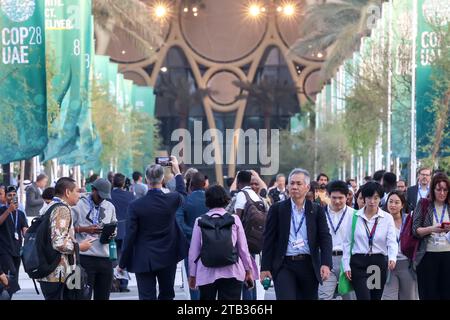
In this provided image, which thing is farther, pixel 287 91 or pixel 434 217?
pixel 287 91

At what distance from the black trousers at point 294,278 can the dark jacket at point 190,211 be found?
10.5ft

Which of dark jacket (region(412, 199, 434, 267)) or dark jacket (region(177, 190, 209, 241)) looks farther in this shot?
dark jacket (region(177, 190, 209, 241))

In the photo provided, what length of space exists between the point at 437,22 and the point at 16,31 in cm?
831

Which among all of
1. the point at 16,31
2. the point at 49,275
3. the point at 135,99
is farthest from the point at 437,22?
the point at 135,99

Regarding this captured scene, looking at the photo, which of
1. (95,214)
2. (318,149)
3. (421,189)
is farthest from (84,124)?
(318,149)

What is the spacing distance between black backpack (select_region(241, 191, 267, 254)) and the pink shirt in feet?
7.11

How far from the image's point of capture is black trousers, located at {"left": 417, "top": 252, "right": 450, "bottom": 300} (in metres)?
11.2

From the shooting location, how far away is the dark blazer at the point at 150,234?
11.2 m

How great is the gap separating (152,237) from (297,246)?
169cm

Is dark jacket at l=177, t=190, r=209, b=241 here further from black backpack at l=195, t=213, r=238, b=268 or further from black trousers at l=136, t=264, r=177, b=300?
black backpack at l=195, t=213, r=238, b=268

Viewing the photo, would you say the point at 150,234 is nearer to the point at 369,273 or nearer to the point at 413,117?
the point at 369,273

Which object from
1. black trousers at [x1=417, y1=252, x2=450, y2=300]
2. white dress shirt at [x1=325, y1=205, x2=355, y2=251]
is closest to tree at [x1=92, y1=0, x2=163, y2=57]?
white dress shirt at [x1=325, y1=205, x2=355, y2=251]

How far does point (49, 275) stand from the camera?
10.3 m

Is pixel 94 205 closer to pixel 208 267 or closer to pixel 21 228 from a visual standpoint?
pixel 208 267
